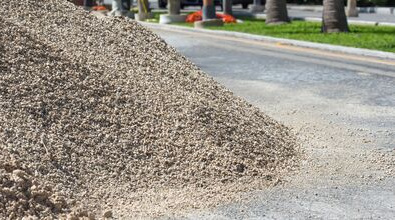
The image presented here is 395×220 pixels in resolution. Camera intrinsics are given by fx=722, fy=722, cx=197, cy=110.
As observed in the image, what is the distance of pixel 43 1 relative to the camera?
279 inches

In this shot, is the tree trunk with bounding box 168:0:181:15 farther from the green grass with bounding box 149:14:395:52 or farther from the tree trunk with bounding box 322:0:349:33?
the tree trunk with bounding box 322:0:349:33

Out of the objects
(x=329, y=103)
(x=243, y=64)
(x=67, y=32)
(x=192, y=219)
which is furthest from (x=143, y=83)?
(x=243, y=64)

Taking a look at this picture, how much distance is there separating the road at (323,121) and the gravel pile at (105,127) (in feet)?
1.02

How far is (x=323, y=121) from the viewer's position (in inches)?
298

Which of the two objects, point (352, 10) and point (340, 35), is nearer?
point (340, 35)

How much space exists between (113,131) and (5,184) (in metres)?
1.25

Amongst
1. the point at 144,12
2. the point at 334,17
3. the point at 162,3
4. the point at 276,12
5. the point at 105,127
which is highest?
the point at 105,127

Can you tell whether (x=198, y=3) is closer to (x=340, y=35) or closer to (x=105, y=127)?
(x=340, y=35)

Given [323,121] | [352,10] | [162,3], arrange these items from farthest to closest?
1. [162,3]
2. [352,10]
3. [323,121]

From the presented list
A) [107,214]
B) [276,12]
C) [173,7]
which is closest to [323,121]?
[107,214]

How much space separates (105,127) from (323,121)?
294 cm

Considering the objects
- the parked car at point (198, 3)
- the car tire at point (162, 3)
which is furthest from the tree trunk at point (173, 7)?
the car tire at point (162, 3)

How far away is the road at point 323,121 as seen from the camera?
4.80 meters

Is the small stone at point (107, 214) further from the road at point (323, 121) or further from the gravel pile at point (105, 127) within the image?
the road at point (323, 121)
